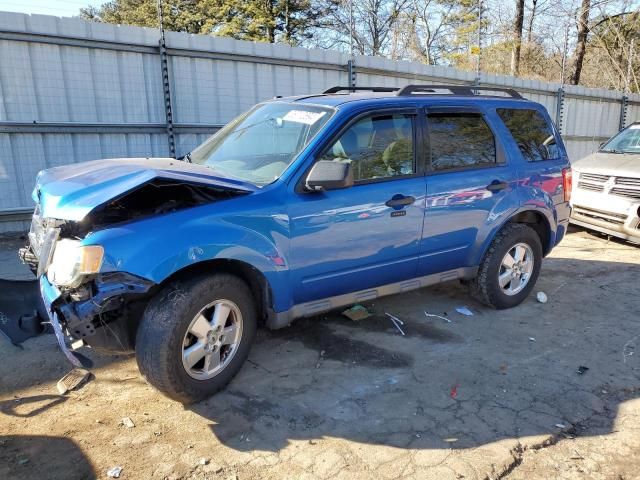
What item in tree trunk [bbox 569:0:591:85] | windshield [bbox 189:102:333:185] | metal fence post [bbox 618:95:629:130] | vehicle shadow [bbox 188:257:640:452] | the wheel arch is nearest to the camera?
vehicle shadow [bbox 188:257:640:452]

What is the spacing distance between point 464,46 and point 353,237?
25838mm

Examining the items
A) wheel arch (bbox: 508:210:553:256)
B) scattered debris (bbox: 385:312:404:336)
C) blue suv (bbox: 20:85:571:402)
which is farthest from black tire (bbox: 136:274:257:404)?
wheel arch (bbox: 508:210:553:256)

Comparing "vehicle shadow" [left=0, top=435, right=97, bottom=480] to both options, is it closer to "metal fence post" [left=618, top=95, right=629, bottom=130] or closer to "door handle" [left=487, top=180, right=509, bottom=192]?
"door handle" [left=487, top=180, right=509, bottom=192]

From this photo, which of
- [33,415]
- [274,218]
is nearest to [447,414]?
[274,218]

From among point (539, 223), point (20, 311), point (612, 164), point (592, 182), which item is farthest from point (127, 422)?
point (612, 164)

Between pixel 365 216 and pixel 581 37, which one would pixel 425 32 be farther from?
pixel 365 216

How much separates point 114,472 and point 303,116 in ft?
8.83

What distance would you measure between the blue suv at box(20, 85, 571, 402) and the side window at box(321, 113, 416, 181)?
0.04 ft

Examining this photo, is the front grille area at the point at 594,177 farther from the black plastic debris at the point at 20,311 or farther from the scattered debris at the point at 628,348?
the black plastic debris at the point at 20,311

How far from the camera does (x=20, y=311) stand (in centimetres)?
383

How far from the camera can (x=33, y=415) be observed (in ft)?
10.5

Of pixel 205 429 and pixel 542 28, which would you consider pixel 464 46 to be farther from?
pixel 205 429

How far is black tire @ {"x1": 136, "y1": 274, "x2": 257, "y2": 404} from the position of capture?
9.91ft

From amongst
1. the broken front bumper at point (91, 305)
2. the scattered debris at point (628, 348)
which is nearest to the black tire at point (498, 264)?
the scattered debris at point (628, 348)
